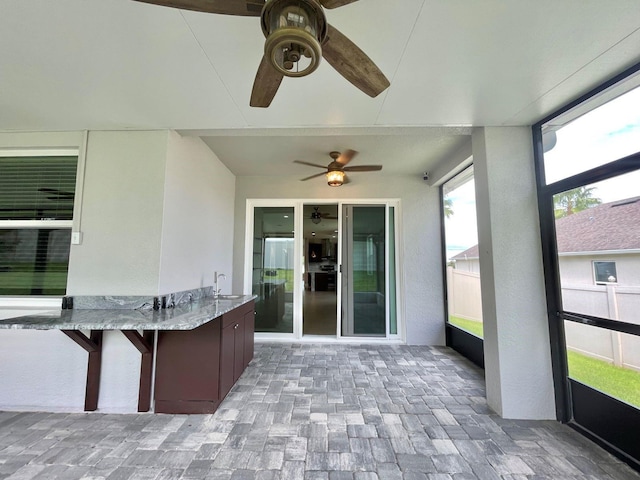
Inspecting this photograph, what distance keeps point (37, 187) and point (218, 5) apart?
2.85 m

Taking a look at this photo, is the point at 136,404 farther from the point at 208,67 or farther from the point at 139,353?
the point at 208,67

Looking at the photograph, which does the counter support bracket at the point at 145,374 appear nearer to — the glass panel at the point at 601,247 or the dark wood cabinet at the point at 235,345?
the dark wood cabinet at the point at 235,345

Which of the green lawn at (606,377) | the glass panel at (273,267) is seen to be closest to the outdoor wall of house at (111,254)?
the glass panel at (273,267)

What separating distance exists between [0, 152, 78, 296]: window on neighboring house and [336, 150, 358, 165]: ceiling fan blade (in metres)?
2.75

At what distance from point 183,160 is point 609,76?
346cm

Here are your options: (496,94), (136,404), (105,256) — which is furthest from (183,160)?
(496,94)

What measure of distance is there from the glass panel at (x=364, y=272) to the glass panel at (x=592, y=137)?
2348mm

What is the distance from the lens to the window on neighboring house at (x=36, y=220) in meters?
2.55

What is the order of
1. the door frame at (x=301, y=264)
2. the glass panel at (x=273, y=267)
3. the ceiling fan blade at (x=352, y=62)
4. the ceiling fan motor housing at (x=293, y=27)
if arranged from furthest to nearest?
the glass panel at (x=273, y=267) < the door frame at (x=301, y=264) < the ceiling fan blade at (x=352, y=62) < the ceiling fan motor housing at (x=293, y=27)

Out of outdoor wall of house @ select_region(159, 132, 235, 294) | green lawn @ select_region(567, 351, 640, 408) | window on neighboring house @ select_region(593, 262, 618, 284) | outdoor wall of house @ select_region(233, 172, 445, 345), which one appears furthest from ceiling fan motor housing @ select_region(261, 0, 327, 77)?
outdoor wall of house @ select_region(233, 172, 445, 345)

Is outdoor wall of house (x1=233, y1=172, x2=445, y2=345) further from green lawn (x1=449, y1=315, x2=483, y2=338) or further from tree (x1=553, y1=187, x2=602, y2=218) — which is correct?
tree (x1=553, y1=187, x2=602, y2=218)

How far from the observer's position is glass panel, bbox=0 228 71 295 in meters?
2.54

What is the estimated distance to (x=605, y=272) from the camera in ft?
6.33

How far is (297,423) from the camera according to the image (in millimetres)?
2119
